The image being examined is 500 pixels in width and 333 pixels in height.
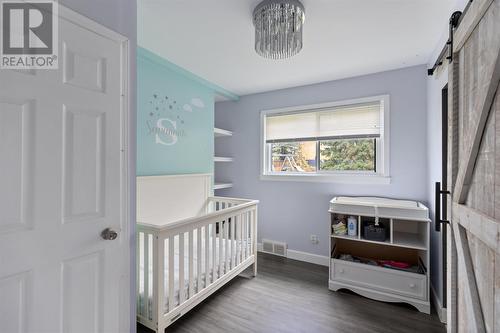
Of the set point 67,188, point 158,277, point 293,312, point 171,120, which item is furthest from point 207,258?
point 171,120

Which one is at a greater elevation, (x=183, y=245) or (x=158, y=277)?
(x=183, y=245)

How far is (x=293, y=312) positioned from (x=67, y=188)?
1.85 meters

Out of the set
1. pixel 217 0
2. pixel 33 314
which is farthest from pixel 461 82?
pixel 33 314

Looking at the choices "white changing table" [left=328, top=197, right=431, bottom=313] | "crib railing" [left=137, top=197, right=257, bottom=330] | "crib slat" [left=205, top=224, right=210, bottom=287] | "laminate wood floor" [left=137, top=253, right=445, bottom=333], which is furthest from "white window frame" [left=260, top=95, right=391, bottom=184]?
"crib slat" [left=205, top=224, right=210, bottom=287]

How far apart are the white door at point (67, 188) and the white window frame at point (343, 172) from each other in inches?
84.3

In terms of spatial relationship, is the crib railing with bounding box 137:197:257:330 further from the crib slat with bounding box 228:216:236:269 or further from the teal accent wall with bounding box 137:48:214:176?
the teal accent wall with bounding box 137:48:214:176

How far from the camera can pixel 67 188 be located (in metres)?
1.08

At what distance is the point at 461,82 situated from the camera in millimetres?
1151

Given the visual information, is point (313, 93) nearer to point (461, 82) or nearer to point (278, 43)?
point (278, 43)

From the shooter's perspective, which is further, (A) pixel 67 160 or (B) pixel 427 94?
(B) pixel 427 94

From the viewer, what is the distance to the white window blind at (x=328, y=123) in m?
2.66

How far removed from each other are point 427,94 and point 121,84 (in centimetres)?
272

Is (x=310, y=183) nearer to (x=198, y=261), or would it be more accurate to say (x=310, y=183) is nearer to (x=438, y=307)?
(x=438, y=307)

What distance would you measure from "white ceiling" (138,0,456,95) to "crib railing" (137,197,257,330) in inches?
57.1
